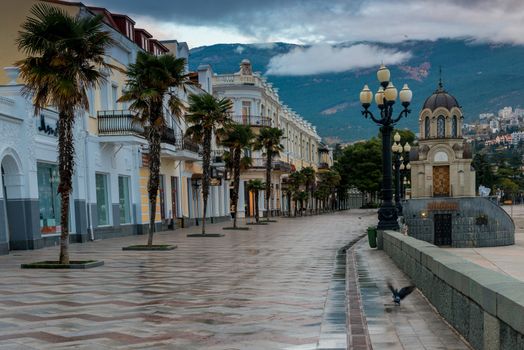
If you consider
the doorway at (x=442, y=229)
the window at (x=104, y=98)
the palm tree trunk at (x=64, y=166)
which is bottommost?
the doorway at (x=442, y=229)

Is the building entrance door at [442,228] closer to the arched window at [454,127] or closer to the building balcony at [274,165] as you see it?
the arched window at [454,127]

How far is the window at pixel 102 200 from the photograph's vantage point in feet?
91.2

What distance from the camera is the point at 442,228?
4238 centimetres

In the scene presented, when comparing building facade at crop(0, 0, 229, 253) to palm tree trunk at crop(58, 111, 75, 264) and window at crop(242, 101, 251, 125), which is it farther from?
window at crop(242, 101, 251, 125)

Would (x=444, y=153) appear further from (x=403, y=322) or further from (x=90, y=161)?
(x=403, y=322)

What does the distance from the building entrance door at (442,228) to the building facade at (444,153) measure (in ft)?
51.3

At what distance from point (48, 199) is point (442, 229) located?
28803 mm

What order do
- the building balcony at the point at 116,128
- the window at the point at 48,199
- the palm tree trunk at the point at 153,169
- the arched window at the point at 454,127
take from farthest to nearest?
the arched window at the point at 454,127, the building balcony at the point at 116,128, the window at the point at 48,199, the palm tree trunk at the point at 153,169

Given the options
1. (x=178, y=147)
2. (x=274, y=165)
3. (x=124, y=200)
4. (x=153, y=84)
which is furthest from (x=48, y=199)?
(x=274, y=165)

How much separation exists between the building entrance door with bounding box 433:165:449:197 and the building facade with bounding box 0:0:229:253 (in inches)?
1076

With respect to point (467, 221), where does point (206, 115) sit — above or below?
above

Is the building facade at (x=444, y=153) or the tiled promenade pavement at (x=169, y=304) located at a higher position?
the building facade at (x=444, y=153)

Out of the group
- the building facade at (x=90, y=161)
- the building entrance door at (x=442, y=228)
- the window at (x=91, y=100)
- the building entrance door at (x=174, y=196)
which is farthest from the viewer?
the building entrance door at (x=442, y=228)

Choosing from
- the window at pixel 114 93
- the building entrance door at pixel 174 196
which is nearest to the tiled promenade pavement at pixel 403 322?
the window at pixel 114 93
